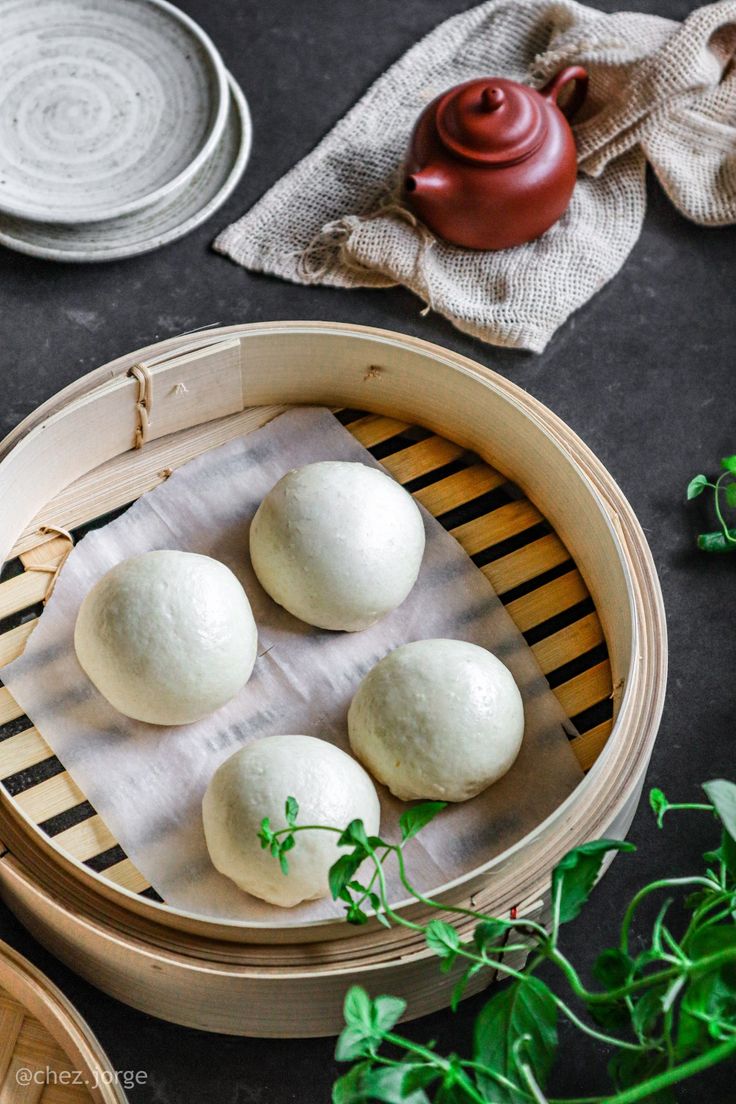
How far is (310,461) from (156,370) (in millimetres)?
213

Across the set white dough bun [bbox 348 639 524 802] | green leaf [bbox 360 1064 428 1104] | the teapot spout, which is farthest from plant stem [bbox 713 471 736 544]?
green leaf [bbox 360 1064 428 1104]

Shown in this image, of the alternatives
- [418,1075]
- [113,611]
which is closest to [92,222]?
[113,611]

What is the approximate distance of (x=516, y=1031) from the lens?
0.90 m

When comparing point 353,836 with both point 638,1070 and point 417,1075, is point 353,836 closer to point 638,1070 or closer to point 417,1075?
point 417,1075

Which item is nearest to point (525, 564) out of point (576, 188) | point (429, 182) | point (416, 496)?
point (416, 496)

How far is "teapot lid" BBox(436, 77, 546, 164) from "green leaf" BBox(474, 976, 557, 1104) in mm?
1018

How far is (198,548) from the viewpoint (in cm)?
137

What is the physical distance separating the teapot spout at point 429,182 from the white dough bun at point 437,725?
0.62 m

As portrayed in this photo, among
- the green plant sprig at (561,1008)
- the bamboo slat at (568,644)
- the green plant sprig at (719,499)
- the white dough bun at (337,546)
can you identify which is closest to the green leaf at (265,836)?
the green plant sprig at (561,1008)

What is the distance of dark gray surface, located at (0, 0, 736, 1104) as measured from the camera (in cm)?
139

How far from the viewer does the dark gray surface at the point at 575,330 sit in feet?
4.56

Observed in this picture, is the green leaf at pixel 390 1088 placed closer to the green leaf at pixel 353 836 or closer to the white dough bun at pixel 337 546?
the green leaf at pixel 353 836

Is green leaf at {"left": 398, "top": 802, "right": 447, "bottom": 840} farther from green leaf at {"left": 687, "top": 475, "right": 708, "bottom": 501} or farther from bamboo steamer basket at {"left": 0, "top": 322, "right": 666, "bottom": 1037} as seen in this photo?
green leaf at {"left": 687, "top": 475, "right": 708, "bottom": 501}

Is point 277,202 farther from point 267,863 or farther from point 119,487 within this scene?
point 267,863
